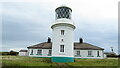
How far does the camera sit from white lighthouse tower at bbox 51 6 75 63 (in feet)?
51.1

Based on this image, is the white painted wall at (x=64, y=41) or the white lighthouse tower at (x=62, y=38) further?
the white painted wall at (x=64, y=41)

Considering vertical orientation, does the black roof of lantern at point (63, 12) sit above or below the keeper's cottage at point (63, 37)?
above

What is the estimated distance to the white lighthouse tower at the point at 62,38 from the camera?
1559 centimetres

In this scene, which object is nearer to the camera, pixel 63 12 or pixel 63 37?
pixel 63 37

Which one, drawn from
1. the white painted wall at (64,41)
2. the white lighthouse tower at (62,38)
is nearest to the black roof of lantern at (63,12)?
the white lighthouse tower at (62,38)

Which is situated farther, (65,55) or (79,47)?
(79,47)

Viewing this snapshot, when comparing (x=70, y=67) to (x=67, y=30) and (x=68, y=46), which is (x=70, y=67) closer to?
(x=68, y=46)

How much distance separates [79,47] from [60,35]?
9779 mm

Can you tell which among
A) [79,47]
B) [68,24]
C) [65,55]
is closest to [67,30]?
[68,24]

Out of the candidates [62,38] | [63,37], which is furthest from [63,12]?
[62,38]

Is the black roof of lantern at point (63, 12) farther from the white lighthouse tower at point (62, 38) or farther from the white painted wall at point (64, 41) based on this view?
the white painted wall at point (64, 41)

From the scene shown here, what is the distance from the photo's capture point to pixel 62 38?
1600cm

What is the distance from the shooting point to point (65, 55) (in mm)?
15539

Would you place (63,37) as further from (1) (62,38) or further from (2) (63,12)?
(2) (63,12)
